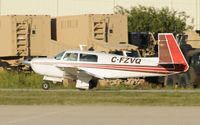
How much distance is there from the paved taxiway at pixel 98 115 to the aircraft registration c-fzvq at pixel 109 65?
6132 millimetres

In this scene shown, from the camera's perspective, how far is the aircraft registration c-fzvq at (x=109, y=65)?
19914 millimetres

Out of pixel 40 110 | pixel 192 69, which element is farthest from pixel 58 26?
pixel 40 110

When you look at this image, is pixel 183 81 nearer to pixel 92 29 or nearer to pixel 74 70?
pixel 74 70

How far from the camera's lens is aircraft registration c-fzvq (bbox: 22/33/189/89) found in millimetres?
19914

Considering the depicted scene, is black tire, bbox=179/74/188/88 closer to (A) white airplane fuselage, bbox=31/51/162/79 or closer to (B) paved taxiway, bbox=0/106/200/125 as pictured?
(A) white airplane fuselage, bbox=31/51/162/79

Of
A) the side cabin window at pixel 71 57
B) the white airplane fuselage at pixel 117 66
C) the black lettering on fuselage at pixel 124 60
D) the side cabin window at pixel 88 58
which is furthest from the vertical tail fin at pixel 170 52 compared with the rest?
the side cabin window at pixel 71 57

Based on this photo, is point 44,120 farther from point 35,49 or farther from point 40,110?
point 35,49

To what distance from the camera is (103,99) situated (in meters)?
16.9

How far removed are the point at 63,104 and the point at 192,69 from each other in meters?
7.88

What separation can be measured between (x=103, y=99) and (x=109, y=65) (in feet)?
13.1

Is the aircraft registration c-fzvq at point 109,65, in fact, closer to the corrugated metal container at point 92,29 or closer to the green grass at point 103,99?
the green grass at point 103,99

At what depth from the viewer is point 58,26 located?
2852 centimetres

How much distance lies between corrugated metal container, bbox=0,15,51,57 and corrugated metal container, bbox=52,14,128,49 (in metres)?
1.43

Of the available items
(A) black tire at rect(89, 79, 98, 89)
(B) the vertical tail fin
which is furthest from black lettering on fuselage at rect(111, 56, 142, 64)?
(A) black tire at rect(89, 79, 98, 89)
